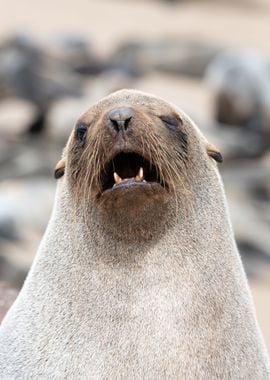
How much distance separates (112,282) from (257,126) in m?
15.0

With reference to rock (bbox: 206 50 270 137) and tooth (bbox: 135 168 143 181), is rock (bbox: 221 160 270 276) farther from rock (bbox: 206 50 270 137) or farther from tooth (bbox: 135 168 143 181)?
tooth (bbox: 135 168 143 181)

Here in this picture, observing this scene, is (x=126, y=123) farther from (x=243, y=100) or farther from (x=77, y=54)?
(x=77, y=54)

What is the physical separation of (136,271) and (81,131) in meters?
0.65

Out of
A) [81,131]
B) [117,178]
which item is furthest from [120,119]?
[81,131]

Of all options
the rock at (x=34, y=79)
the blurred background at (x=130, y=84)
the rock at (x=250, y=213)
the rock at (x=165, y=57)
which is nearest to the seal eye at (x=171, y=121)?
the blurred background at (x=130, y=84)

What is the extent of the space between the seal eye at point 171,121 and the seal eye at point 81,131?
12.9 inches

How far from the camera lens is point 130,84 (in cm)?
2312

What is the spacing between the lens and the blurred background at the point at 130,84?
11477mm

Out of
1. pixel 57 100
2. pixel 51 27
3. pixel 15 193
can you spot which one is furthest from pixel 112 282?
pixel 51 27

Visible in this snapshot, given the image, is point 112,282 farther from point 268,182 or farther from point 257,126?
point 257,126

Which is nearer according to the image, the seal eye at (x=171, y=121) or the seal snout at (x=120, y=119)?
the seal snout at (x=120, y=119)

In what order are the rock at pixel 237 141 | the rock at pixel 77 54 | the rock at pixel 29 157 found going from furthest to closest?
the rock at pixel 77 54 < the rock at pixel 237 141 < the rock at pixel 29 157

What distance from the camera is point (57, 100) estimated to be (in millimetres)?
19500

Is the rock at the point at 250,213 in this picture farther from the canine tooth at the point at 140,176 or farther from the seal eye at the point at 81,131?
the canine tooth at the point at 140,176
